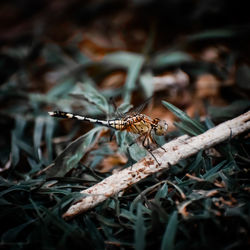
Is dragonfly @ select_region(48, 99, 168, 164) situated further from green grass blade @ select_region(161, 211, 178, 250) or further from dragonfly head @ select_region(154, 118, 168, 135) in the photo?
green grass blade @ select_region(161, 211, 178, 250)

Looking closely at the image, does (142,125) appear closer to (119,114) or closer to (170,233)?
(119,114)

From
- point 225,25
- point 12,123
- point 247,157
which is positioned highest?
point 225,25

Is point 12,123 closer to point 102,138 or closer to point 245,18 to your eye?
point 102,138

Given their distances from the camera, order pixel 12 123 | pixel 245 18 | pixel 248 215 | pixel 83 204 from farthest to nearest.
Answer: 1. pixel 245 18
2. pixel 12 123
3. pixel 83 204
4. pixel 248 215

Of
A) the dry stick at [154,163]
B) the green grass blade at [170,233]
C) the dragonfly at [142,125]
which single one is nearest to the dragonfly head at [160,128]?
the dragonfly at [142,125]

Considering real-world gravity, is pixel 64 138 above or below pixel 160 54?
below

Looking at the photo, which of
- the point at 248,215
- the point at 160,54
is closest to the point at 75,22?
the point at 160,54
